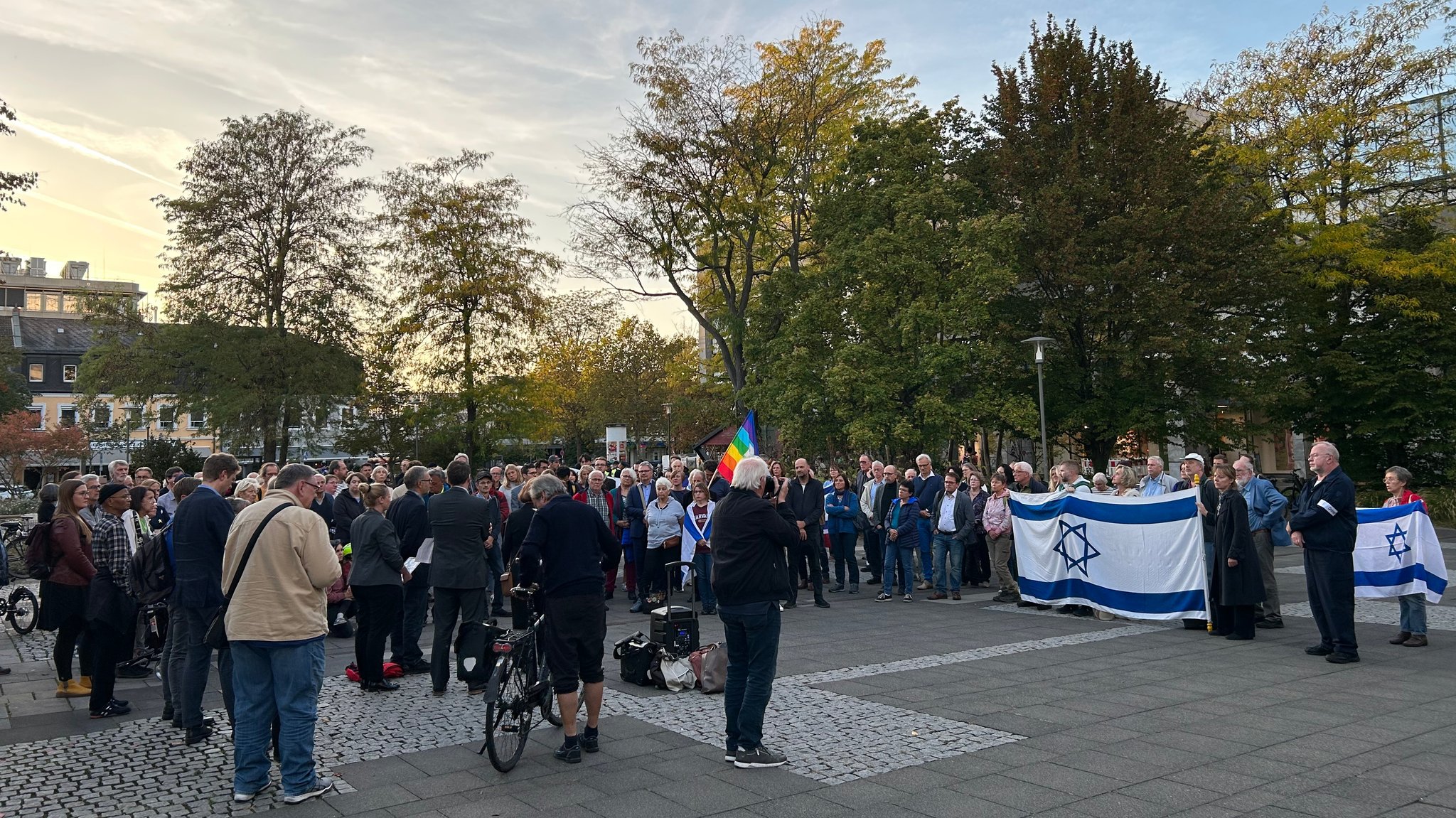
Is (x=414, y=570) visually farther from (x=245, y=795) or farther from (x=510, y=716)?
(x=245, y=795)

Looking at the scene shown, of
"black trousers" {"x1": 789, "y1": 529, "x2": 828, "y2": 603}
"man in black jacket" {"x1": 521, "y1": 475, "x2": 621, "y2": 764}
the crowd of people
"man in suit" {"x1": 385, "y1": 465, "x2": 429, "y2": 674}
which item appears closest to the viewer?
the crowd of people

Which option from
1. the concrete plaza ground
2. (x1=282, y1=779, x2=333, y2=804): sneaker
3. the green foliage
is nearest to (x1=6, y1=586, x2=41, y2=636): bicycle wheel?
the concrete plaza ground

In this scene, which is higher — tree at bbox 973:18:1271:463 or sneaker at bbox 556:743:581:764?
tree at bbox 973:18:1271:463

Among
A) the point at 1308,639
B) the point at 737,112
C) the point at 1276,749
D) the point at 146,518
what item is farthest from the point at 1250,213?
the point at 146,518

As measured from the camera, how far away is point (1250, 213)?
28.3 m

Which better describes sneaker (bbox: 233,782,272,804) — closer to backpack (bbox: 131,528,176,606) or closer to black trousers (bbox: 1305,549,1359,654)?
backpack (bbox: 131,528,176,606)

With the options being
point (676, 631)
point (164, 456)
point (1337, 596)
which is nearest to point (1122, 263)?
point (1337, 596)

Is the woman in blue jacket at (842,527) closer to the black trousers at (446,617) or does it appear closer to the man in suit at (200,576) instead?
the black trousers at (446,617)

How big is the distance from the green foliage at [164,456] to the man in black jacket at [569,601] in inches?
1188

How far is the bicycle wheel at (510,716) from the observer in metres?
6.18

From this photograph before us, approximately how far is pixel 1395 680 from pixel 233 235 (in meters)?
35.5

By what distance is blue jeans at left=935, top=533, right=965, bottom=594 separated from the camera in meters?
14.7

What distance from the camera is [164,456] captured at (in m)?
34.5

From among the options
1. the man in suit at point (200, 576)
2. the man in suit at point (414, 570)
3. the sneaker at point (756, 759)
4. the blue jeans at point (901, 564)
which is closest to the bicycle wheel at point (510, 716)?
the sneaker at point (756, 759)
